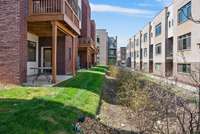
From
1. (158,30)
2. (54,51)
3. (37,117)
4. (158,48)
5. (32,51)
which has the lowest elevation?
(37,117)

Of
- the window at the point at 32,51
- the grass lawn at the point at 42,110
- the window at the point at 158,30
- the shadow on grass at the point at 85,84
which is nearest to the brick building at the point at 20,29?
the shadow on grass at the point at 85,84

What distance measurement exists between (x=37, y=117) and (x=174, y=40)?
32.6 metres

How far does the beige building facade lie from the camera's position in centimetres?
3023

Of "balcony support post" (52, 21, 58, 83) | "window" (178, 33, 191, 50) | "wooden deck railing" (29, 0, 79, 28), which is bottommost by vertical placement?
"balcony support post" (52, 21, 58, 83)

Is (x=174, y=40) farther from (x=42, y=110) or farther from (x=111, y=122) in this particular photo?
(x=42, y=110)

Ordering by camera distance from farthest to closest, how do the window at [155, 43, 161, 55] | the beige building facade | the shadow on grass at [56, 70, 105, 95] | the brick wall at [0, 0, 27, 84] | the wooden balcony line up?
the window at [155, 43, 161, 55], the beige building facade, the wooden balcony, the shadow on grass at [56, 70, 105, 95], the brick wall at [0, 0, 27, 84]

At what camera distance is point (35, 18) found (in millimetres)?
16703

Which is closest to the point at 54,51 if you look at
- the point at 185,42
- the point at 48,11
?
the point at 48,11

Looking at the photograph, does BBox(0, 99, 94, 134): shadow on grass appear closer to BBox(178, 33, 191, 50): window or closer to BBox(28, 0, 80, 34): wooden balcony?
BBox(28, 0, 80, 34): wooden balcony

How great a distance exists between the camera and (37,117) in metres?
8.30

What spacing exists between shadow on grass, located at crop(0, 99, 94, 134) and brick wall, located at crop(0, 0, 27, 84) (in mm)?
4843

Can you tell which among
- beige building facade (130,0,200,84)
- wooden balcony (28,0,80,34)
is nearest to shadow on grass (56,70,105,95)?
wooden balcony (28,0,80,34)

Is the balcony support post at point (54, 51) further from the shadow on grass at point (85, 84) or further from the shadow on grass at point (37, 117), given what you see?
the shadow on grass at point (37, 117)

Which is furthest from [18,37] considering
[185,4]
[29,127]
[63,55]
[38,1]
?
[185,4]
